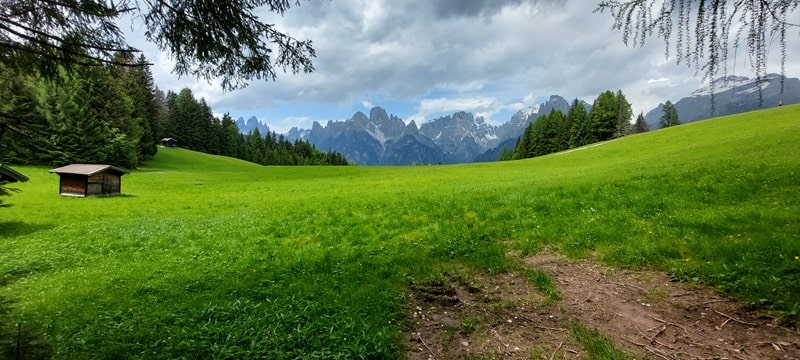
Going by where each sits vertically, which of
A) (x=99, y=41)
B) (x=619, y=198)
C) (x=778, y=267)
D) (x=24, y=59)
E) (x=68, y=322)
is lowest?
(x=68, y=322)

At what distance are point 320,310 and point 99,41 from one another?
567 cm

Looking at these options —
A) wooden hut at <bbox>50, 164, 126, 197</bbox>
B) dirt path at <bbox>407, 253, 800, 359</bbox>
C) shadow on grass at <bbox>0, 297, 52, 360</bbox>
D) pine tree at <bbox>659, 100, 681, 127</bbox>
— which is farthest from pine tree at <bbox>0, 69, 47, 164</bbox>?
pine tree at <bbox>659, 100, 681, 127</bbox>

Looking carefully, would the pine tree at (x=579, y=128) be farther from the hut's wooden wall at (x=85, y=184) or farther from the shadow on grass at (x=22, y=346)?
the shadow on grass at (x=22, y=346)

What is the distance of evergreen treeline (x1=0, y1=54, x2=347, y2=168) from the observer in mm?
4762

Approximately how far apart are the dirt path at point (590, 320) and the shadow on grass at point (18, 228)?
1982 cm

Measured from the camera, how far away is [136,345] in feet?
19.6

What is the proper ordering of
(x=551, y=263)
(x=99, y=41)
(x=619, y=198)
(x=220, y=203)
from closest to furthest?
(x=99, y=41) < (x=551, y=263) < (x=619, y=198) < (x=220, y=203)

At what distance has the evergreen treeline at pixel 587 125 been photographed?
256ft

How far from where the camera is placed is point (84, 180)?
99.5ft

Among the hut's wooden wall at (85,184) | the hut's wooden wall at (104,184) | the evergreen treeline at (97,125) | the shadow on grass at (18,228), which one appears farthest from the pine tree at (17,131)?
the hut's wooden wall at (104,184)

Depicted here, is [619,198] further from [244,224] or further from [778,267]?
[244,224]

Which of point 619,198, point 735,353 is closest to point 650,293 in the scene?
point 735,353

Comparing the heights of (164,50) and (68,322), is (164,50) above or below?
above

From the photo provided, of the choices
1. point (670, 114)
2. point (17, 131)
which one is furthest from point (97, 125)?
point (670, 114)
